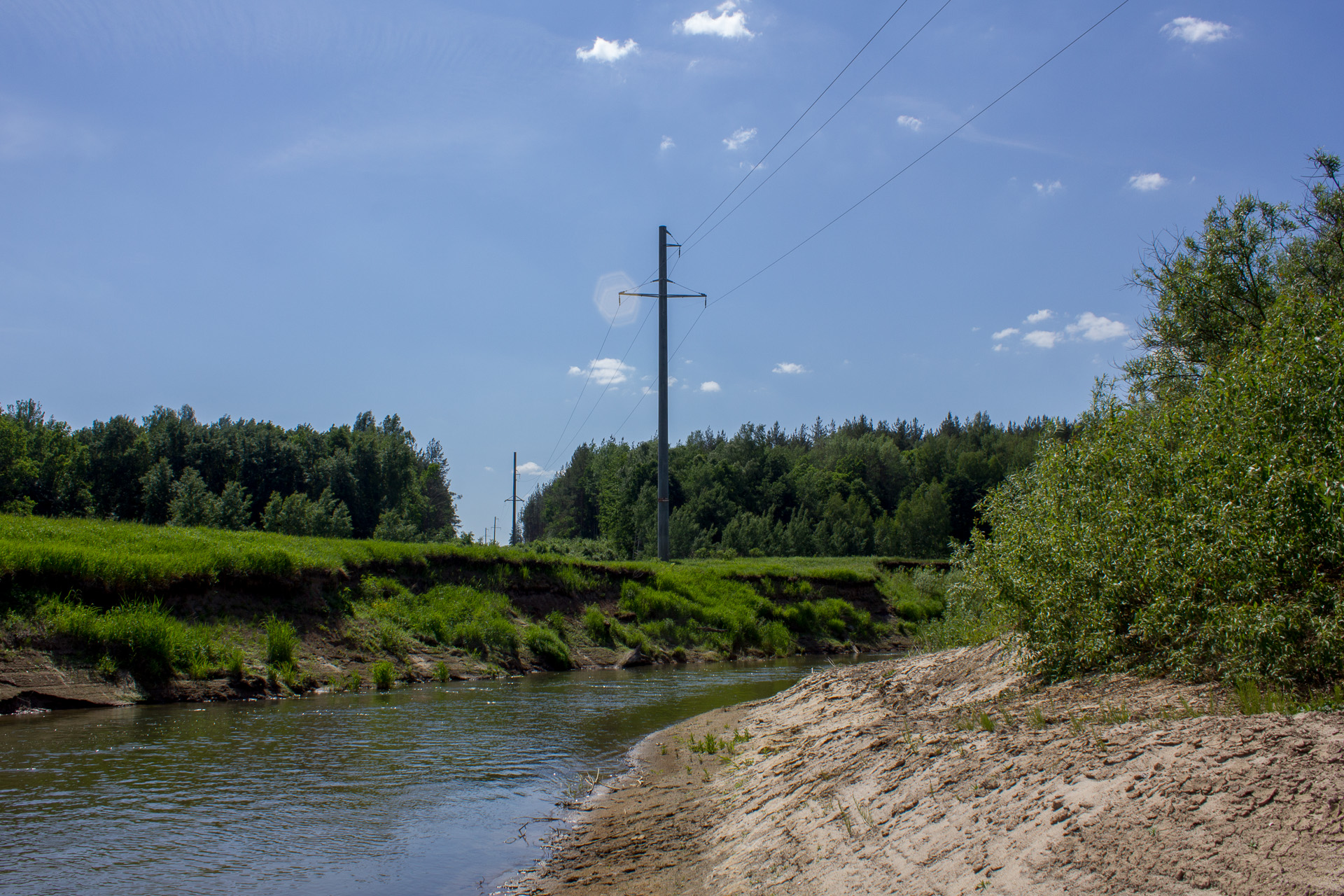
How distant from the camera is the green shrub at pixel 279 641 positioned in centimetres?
1947

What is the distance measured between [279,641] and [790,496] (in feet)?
335

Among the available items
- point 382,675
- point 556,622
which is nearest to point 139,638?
point 382,675

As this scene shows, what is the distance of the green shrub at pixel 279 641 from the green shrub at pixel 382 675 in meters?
2.01

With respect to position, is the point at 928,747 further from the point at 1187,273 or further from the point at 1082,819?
the point at 1187,273

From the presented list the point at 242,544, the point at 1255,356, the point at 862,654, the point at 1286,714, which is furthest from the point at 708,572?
the point at 1286,714

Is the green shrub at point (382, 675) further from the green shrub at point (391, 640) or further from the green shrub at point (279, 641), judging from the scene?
the green shrub at point (279, 641)

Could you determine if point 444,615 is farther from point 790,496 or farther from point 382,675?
point 790,496

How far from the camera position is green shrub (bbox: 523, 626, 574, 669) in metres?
26.4

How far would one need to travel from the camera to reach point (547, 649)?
26.5 meters

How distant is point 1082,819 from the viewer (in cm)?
471

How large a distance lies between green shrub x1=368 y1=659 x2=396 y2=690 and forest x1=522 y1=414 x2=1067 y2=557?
4810 cm

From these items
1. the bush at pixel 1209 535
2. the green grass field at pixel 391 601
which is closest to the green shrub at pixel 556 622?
the green grass field at pixel 391 601

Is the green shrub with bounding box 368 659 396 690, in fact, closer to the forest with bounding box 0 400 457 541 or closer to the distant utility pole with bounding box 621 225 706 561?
the distant utility pole with bounding box 621 225 706 561

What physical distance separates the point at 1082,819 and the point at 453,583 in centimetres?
2541
